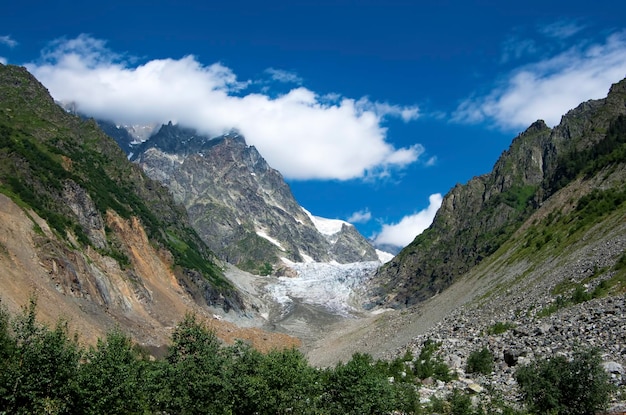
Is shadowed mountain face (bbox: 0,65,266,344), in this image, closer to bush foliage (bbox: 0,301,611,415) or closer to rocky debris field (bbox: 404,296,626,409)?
bush foliage (bbox: 0,301,611,415)

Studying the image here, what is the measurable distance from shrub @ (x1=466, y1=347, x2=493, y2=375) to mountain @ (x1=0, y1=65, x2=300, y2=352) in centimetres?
4883

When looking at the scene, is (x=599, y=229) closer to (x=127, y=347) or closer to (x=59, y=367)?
(x=127, y=347)

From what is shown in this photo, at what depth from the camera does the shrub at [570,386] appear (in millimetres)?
25625

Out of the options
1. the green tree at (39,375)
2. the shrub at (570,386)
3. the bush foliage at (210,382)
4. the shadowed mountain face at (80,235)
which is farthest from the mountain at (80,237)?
the shrub at (570,386)

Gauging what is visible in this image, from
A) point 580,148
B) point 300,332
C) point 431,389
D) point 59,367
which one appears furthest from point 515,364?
point 300,332

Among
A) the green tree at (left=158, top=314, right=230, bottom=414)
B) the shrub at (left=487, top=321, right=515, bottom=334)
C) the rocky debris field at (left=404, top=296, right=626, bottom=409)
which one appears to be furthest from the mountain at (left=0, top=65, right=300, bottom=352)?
the shrub at (left=487, top=321, right=515, bottom=334)

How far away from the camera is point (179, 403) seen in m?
34.8

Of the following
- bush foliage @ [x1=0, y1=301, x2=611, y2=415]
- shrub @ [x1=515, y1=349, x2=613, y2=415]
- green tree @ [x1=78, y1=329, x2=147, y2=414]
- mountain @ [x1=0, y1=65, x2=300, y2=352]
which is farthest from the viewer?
mountain @ [x1=0, y1=65, x2=300, y2=352]

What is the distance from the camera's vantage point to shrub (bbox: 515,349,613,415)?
1009 inches

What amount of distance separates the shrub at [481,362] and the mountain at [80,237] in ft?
160

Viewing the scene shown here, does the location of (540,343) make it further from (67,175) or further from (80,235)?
(67,175)

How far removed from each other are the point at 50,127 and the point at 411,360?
447ft

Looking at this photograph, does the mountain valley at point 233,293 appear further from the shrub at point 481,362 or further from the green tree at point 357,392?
the green tree at point 357,392

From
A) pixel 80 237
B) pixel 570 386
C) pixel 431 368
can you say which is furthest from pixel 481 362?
pixel 80 237
